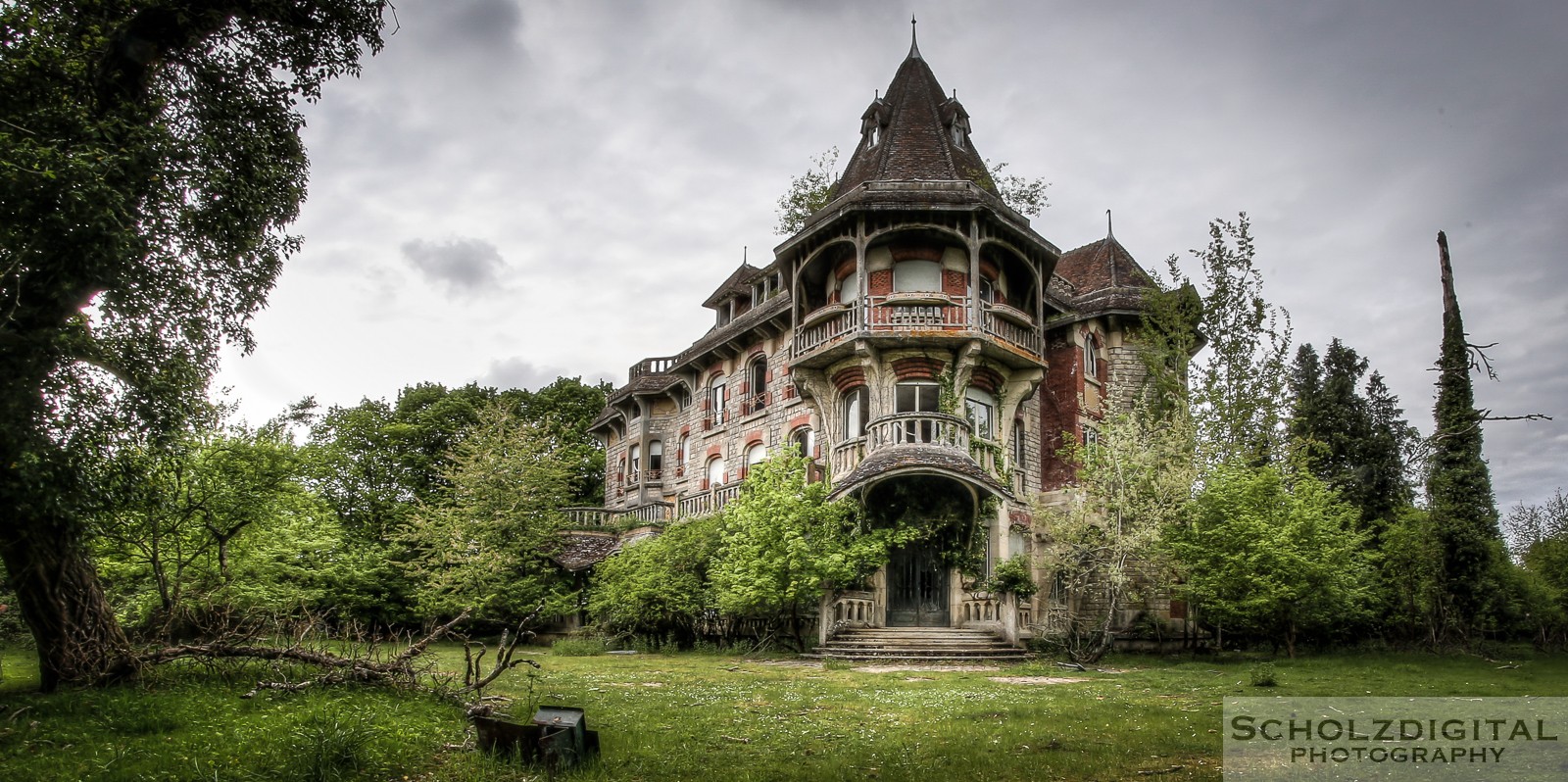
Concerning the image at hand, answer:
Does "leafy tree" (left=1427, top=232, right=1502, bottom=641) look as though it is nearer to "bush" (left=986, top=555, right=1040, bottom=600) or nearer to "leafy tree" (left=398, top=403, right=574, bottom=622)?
"bush" (left=986, top=555, right=1040, bottom=600)

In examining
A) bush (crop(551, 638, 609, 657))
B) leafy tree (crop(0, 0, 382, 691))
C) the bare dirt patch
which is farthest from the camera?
bush (crop(551, 638, 609, 657))

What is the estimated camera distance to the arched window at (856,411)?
23891 mm

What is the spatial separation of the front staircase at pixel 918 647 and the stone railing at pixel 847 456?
440cm

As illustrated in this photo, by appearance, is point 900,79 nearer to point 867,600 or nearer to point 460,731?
point 867,600

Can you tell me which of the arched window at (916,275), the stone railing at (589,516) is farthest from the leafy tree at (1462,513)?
the stone railing at (589,516)

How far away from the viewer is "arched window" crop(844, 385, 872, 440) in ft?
78.4

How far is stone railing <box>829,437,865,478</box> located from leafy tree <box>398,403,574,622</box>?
28.0ft

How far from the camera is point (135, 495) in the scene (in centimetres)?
988

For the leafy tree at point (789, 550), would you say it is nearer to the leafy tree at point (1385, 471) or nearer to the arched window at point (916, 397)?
the arched window at point (916, 397)

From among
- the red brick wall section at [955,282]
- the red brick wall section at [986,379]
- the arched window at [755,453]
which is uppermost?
the red brick wall section at [955,282]

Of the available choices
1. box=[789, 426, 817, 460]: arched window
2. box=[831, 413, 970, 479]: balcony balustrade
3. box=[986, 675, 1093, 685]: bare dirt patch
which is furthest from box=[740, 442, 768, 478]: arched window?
box=[986, 675, 1093, 685]: bare dirt patch

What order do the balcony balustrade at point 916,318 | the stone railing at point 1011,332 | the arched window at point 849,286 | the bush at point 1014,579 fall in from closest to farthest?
the bush at point 1014,579, the balcony balustrade at point 916,318, the stone railing at point 1011,332, the arched window at point 849,286

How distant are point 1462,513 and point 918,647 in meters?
12.7

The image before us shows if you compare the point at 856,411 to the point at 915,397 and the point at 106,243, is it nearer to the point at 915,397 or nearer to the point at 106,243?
the point at 915,397
